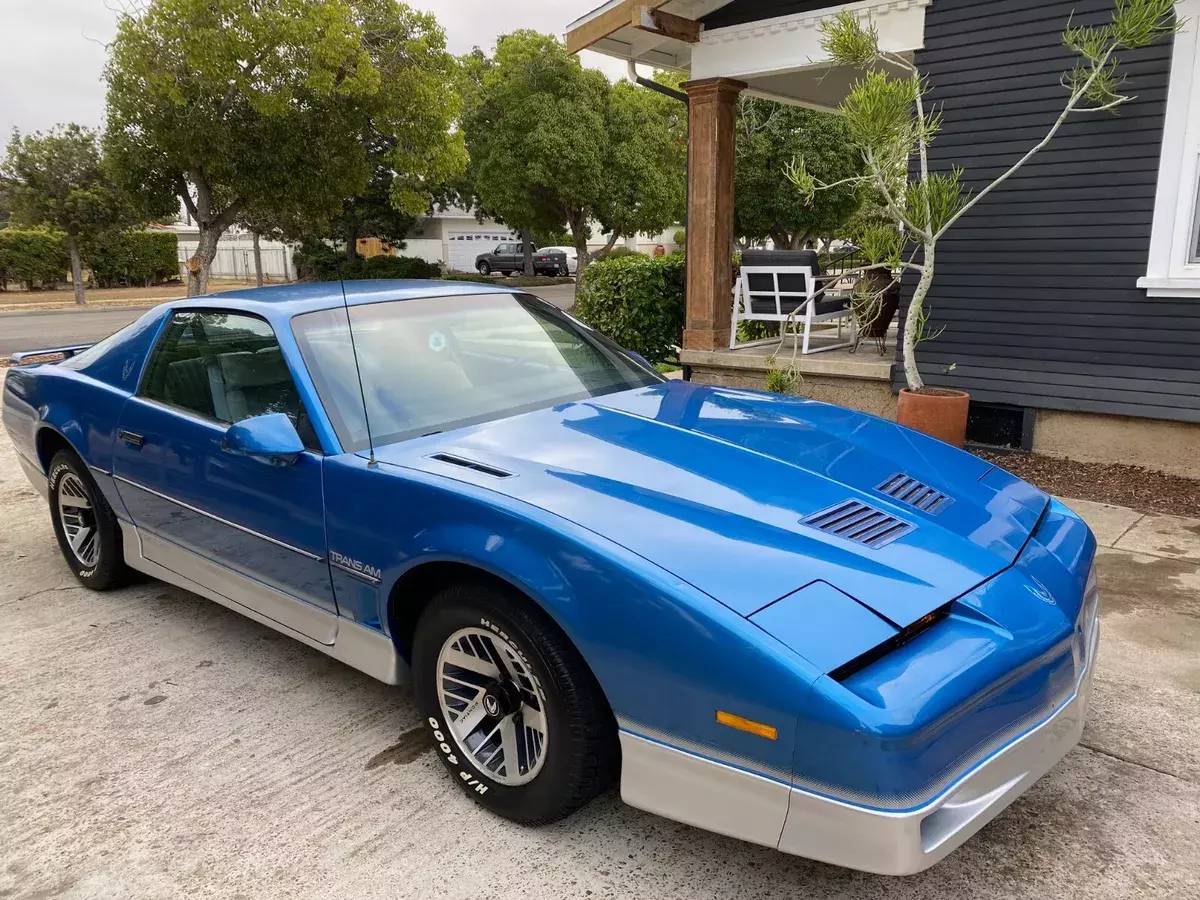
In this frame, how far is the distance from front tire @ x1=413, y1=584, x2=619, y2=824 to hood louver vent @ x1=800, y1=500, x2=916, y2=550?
2.38ft

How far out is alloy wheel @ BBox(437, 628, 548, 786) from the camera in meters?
2.37

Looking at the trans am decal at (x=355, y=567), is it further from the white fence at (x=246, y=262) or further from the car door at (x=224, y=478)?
the white fence at (x=246, y=262)

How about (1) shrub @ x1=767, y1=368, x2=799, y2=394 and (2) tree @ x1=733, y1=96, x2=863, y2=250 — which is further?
(2) tree @ x1=733, y1=96, x2=863, y2=250

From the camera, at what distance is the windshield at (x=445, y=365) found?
3.00 metres

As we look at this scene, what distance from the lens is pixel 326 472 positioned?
280 cm

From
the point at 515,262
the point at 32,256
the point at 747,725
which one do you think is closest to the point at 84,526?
the point at 747,725

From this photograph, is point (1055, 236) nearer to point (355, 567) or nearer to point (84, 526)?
point (355, 567)

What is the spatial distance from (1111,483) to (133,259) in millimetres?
39537

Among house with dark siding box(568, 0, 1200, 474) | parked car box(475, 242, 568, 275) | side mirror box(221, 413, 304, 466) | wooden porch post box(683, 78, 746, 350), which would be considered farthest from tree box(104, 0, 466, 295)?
parked car box(475, 242, 568, 275)

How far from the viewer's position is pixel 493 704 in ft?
8.00

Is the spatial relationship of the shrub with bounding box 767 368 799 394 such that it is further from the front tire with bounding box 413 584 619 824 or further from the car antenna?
the front tire with bounding box 413 584 619 824

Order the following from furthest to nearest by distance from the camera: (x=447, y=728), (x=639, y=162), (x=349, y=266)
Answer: (x=349, y=266) → (x=639, y=162) → (x=447, y=728)

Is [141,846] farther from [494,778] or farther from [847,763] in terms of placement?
[847,763]

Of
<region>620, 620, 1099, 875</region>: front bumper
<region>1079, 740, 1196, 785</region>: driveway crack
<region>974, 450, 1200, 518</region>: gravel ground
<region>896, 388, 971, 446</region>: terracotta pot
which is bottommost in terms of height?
<region>1079, 740, 1196, 785</region>: driveway crack
